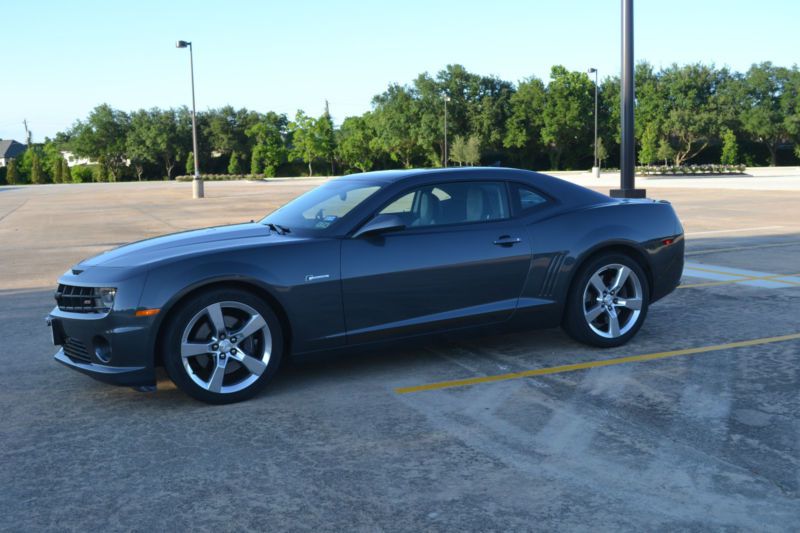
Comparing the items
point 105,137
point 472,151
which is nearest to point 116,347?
point 472,151

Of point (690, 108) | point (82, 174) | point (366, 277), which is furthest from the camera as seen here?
point (82, 174)

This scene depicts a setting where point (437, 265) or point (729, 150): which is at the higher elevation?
point (729, 150)

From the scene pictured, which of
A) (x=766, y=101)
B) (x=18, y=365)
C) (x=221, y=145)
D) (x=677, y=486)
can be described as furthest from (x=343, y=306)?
(x=221, y=145)

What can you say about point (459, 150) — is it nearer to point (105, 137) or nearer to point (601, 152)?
point (601, 152)

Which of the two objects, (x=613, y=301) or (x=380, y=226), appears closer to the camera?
(x=380, y=226)

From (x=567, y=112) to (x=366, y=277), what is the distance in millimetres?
70824

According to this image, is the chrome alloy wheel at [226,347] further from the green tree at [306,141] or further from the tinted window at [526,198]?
the green tree at [306,141]

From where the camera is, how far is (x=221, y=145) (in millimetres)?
88188

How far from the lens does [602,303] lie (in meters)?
6.26

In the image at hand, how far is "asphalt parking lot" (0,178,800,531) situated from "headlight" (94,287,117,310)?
2.30ft

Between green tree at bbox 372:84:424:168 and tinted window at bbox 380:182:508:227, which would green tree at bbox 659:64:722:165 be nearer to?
green tree at bbox 372:84:424:168

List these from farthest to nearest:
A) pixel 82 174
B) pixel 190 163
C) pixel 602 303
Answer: pixel 82 174 → pixel 190 163 → pixel 602 303

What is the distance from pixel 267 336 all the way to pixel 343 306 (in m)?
0.55

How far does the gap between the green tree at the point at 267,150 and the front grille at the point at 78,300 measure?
78.5m
